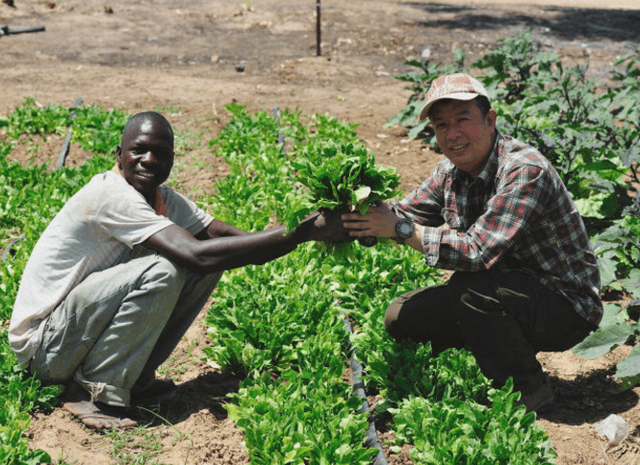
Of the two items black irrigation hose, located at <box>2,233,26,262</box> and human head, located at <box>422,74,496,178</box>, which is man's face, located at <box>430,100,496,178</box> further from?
black irrigation hose, located at <box>2,233,26,262</box>

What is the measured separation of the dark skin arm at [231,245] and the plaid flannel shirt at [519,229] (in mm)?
497

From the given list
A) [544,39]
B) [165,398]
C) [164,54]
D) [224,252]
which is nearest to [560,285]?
[224,252]

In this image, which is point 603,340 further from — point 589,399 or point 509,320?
point 509,320

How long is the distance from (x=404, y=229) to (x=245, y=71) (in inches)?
334

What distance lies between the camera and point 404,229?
3527 mm

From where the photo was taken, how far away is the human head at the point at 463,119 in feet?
11.4

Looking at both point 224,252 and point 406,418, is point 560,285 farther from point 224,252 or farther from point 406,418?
point 224,252

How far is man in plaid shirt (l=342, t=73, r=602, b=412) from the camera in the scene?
11.2ft

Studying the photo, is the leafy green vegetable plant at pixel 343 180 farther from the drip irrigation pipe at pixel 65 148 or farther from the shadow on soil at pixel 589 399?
the drip irrigation pipe at pixel 65 148

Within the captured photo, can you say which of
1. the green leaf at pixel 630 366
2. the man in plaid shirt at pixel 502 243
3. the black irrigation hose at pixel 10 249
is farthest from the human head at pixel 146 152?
the green leaf at pixel 630 366

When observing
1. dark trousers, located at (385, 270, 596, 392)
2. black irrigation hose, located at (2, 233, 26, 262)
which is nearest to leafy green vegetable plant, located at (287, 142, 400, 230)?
dark trousers, located at (385, 270, 596, 392)

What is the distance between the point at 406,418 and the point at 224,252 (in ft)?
3.56

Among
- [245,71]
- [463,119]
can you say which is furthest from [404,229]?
[245,71]

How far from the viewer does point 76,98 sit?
30.7 ft
